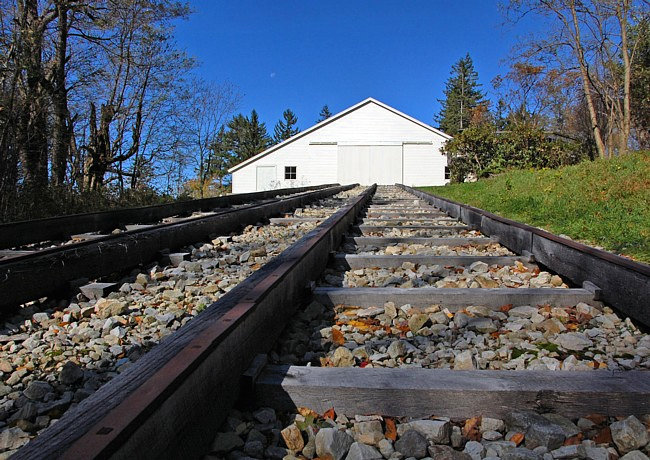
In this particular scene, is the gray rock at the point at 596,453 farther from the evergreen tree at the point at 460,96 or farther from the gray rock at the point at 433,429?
the evergreen tree at the point at 460,96

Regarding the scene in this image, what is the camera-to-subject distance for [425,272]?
3059mm

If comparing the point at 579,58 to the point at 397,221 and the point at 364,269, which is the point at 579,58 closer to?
the point at 397,221

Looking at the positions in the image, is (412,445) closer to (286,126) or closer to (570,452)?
(570,452)

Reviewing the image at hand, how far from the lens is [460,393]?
4.34ft

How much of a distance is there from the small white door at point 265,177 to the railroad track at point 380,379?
2865cm

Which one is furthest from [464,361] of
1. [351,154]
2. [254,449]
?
[351,154]

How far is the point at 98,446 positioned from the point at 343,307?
169cm

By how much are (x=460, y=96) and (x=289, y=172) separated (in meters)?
48.5

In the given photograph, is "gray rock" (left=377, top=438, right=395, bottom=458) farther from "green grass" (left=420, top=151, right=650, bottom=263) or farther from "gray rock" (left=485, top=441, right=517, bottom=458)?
"green grass" (left=420, top=151, right=650, bottom=263)

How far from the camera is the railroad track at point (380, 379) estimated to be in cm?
103

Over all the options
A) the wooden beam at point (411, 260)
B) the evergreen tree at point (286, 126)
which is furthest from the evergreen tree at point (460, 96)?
the wooden beam at point (411, 260)

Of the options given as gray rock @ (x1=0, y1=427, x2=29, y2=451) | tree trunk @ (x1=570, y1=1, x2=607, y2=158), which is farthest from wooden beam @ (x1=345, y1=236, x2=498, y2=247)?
tree trunk @ (x1=570, y1=1, x2=607, y2=158)

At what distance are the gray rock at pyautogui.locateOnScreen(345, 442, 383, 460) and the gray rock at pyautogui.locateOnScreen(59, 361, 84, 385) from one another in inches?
39.8

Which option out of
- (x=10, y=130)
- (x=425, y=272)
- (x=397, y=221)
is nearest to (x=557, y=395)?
(x=425, y=272)
